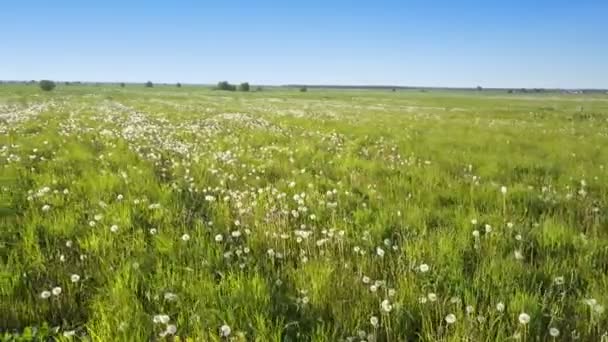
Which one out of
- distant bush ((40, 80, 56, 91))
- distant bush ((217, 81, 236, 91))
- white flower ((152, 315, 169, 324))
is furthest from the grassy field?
distant bush ((217, 81, 236, 91))

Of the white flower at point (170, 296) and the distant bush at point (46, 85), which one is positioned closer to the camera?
the white flower at point (170, 296)

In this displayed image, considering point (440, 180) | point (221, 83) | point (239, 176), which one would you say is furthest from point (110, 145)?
point (221, 83)

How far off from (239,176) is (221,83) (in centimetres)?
14564

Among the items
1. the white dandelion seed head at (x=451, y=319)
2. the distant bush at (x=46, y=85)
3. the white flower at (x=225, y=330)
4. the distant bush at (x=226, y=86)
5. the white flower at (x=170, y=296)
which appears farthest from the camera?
the distant bush at (x=226, y=86)

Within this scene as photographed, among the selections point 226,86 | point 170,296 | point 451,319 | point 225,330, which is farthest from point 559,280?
point 226,86

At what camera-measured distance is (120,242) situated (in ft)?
13.8

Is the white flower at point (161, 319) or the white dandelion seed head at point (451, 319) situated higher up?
the white dandelion seed head at point (451, 319)

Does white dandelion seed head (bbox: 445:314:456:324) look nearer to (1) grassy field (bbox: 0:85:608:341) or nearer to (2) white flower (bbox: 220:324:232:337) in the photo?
(1) grassy field (bbox: 0:85:608:341)

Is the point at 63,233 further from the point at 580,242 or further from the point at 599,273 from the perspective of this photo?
the point at 580,242

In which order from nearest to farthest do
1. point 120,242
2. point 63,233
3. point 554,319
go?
point 554,319 < point 120,242 < point 63,233

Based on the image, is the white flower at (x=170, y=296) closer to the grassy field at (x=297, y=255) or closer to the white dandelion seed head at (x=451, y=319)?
the grassy field at (x=297, y=255)

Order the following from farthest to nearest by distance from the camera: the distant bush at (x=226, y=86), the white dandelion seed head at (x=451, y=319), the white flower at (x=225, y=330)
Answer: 1. the distant bush at (x=226, y=86)
2. the white dandelion seed head at (x=451, y=319)
3. the white flower at (x=225, y=330)

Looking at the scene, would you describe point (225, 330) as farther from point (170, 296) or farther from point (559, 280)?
point (559, 280)

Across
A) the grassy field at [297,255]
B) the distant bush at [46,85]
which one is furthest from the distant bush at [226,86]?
the grassy field at [297,255]
